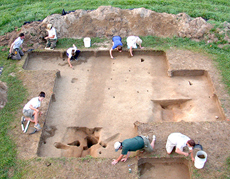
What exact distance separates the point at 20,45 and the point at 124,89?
498 cm

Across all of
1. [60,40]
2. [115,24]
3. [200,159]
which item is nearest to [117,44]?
[115,24]

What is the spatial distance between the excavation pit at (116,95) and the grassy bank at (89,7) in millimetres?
3100

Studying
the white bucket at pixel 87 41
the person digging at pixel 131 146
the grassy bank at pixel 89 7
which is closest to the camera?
the person digging at pixel 131 146

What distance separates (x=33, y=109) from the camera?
7.47m

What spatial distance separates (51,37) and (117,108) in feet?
15.5

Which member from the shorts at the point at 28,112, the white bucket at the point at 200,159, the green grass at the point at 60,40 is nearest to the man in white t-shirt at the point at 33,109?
the shorts at the point at 28,112

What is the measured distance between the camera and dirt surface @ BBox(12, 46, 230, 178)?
6898 mm

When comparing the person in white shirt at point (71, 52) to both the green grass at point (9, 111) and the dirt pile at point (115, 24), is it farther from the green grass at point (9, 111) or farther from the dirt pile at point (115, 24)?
the green grass at point (9, 111)

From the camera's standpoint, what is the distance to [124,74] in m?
10.1

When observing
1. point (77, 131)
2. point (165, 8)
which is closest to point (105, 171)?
point (77, 131)

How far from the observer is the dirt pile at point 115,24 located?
454 inches

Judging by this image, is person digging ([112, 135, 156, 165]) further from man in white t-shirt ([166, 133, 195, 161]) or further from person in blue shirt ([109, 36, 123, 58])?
person in blue shirt ([109, 36, 123, 58])

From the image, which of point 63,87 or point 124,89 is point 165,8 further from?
point 63,87

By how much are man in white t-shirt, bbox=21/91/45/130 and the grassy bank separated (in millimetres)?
6085
